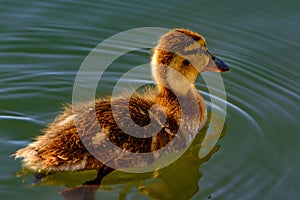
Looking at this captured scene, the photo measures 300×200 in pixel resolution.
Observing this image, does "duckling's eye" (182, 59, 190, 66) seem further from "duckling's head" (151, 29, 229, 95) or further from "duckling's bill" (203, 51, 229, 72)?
"duckling's bill" (203, 51, 229, 72)

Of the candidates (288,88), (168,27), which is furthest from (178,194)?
(168,27)

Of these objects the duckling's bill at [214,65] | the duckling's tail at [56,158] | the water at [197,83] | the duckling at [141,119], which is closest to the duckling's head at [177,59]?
the duckling at [141,119]

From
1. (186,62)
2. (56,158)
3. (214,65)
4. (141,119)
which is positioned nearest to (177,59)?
(186,62)

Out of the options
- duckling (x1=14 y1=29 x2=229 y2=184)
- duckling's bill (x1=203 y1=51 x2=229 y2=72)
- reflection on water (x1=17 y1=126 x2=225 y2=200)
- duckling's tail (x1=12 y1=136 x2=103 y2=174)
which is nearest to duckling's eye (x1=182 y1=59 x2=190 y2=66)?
duckling (x1=14 y1=29 x2=229 y2=184)

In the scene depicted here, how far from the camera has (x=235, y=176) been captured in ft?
14.6

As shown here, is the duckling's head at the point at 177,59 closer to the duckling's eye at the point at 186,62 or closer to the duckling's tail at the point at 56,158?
the duckling's eye at the point at 186,62

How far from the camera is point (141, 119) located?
14.1 ft

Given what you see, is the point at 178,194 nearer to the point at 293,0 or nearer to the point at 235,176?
the point at 235,176

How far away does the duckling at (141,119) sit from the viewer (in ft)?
13.5

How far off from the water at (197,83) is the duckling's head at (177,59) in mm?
495

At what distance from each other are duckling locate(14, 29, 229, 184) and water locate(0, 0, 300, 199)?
0.63 feet

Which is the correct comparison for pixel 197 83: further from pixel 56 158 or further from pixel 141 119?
pixel 56 158

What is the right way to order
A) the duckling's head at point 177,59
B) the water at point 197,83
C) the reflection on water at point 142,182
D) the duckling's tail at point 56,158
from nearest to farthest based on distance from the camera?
1. the duckling's tail at point 56,158
2. the reflection on water at point 142,182
3. the water at point 197,83
4. the duckling's head at point 177,59

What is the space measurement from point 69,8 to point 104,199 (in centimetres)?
244
